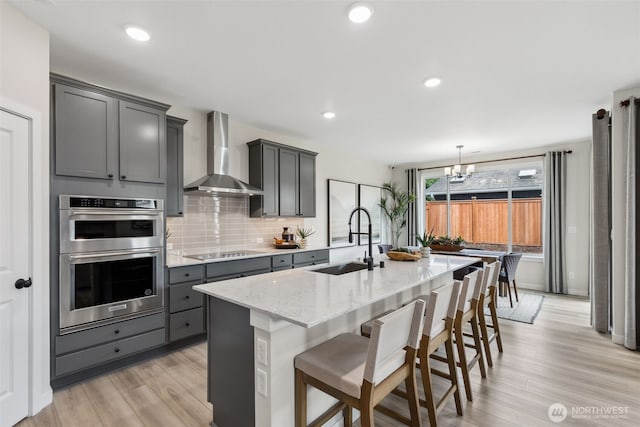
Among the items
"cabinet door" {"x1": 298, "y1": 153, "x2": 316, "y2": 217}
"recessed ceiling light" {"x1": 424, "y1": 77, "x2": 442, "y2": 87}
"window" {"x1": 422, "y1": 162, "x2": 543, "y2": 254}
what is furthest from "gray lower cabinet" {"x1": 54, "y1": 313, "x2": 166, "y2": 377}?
"window" {"x1": 422, "y1": 162, "x2": 543, "y2": 254}

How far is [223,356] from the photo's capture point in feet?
5.94

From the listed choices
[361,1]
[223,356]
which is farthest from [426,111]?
[223,356]

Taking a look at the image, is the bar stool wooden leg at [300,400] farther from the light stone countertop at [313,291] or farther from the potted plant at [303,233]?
the potted plant at [303,233]

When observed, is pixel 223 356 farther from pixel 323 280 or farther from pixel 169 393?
pixel 169 393

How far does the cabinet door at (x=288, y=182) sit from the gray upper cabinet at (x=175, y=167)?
1.46 m

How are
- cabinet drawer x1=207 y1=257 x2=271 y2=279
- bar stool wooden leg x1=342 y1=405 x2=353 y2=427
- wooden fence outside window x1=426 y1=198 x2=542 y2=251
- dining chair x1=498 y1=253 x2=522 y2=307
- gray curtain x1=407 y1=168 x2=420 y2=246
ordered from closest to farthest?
bar stool wooden leg x1=342 y1=405 x2=353 y2=427, cabinet drawer x1=207 y1=257 x2=271 y2=279, dining chair x1=498 y1=253 x2=522 y2=307, wooden fence outside window x1=426 y1=198 x2=542 y2=251, gray curtain x1=407 y1=168 x2=420 y2=246

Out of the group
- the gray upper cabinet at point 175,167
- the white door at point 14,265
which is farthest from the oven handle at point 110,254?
the gray upper cabinet at point 175,167

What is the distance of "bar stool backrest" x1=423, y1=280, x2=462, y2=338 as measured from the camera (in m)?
1.75

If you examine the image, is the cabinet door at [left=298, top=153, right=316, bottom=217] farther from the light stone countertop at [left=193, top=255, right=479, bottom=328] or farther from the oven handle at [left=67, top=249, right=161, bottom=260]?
the light stone countertop at [left=193, top=255, right=479, bottom=328]

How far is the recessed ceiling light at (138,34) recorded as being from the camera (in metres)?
2.10

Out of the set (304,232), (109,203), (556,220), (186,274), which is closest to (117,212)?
(109,203)

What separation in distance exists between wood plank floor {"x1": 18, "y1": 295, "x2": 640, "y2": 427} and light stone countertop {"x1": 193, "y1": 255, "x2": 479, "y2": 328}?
3.00ft

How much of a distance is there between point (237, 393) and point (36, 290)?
1.59 metres

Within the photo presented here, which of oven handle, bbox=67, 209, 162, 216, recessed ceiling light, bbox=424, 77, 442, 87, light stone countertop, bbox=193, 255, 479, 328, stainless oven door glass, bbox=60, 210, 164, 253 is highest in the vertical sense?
recessed ceiling light, bbox=424, 77, 442, 87
